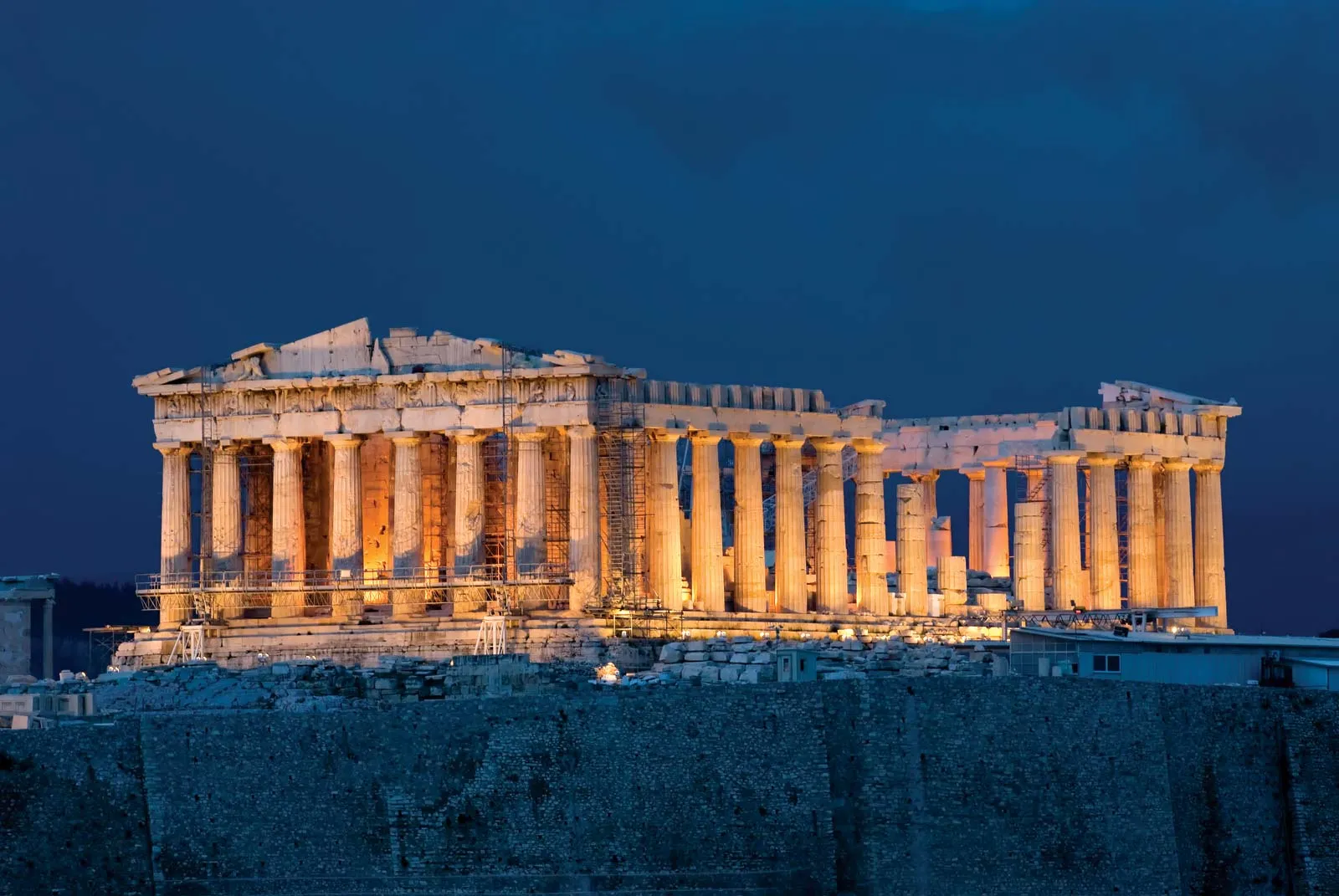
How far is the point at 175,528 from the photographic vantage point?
111 m

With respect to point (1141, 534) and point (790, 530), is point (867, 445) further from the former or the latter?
point (1141, 534)

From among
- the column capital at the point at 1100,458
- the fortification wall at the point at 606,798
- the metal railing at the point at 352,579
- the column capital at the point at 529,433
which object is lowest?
the fortification wall at the point at 606,798

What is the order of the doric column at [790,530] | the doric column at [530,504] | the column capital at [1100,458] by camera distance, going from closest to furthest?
A: the doric column at [530,504] < the doric column at [790,530] < the column capital at [1100,458]

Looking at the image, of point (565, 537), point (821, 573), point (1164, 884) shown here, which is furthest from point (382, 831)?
point (821, 573)

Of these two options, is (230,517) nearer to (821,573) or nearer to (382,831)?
(821,573)

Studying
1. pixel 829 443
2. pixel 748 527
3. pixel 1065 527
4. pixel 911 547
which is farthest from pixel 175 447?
pixel 1065 527

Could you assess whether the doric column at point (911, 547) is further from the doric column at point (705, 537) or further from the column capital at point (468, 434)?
the column capital at point (468, 434)

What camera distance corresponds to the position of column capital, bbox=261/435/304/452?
10906 cm

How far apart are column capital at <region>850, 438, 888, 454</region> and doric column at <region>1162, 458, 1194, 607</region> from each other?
39.2ft

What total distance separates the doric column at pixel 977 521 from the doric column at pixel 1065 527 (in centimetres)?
799

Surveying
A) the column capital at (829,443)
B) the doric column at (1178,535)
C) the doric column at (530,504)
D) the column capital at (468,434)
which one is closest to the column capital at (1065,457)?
the doric column at (1178,535)

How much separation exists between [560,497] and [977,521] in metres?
25.6

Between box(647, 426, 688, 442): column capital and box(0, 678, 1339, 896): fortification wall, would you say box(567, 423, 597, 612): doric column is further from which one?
box(0, 678, 1339, 896): fortification wall

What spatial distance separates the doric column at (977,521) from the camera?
413 feet
